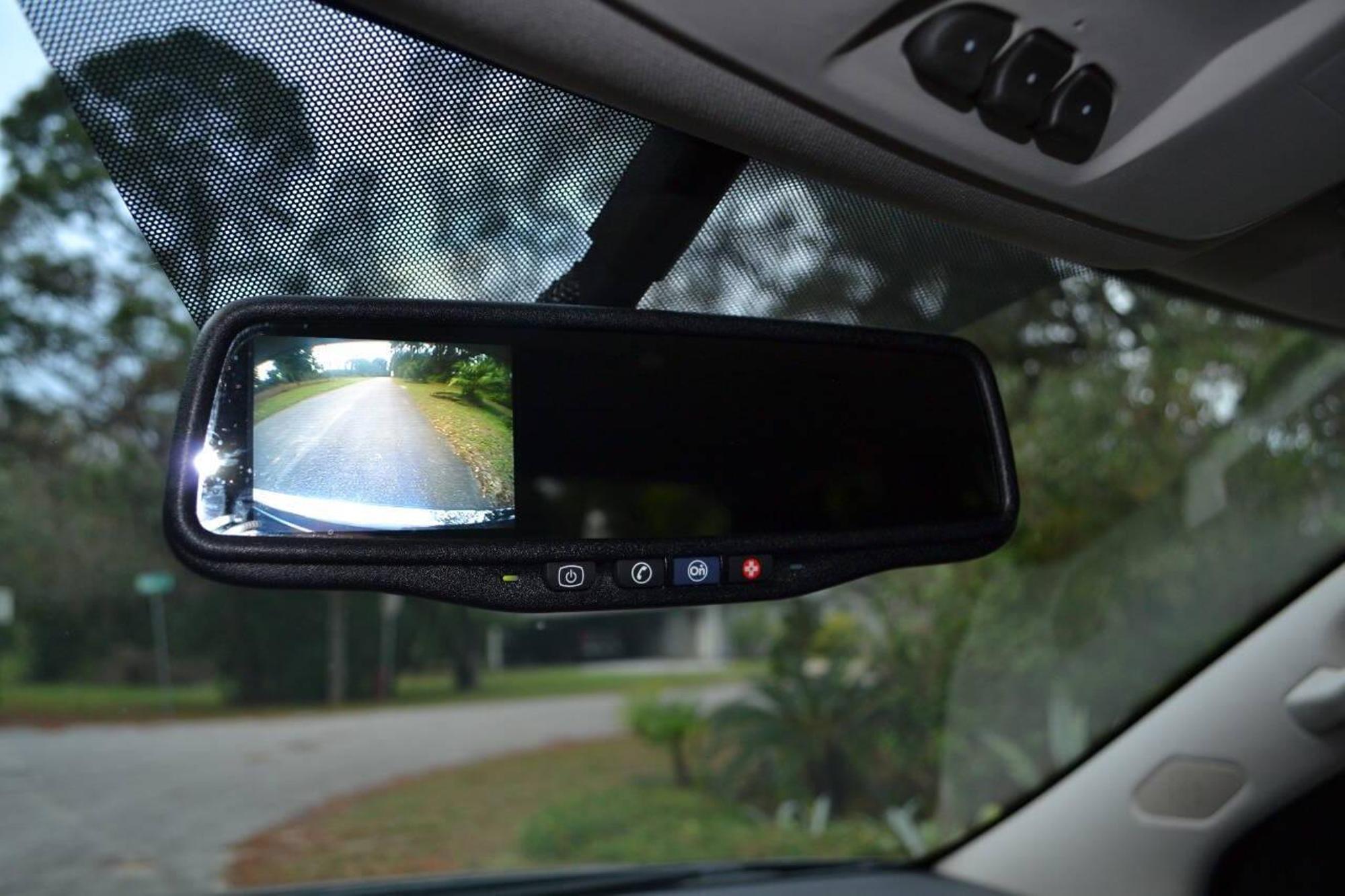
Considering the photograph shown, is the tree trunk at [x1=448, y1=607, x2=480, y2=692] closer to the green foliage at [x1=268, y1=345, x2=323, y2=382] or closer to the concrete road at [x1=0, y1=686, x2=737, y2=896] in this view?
the concrete road at [x1=0, y1=686, x2=737, y2=896]

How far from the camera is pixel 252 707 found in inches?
328

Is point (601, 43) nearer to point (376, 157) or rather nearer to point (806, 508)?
point (376, 157)

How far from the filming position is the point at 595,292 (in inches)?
92.7

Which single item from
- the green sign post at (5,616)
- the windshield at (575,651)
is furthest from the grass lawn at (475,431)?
the green sign post at (5,616)

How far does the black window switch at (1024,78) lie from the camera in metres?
1.71

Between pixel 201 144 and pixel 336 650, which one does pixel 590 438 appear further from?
pixel 336 650

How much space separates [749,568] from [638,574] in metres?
0.22

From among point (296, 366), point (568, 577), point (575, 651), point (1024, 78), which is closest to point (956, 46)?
point (1024, 78)

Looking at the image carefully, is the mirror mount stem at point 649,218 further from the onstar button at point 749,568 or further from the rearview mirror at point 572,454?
the onstar button at point 749,568

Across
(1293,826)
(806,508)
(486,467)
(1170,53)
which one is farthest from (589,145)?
(1293,826)

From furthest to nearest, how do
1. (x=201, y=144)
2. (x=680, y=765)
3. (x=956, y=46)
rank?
(x=680, y=765)
(x=201, y=144)
(x=956, y=46)

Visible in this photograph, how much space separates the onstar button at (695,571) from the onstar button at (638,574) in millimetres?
34

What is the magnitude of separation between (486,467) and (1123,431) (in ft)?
25.4

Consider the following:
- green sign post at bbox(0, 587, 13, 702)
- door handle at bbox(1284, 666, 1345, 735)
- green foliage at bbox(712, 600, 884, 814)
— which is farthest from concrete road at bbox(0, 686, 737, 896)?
door handle at bbox(1284, 666, 1345, 735)
